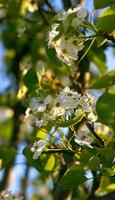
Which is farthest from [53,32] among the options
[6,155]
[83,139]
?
[6,155]

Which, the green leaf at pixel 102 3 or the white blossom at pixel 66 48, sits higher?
the green leaf at pixel 102 3

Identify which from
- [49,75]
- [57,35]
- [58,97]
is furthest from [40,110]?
[49,75]

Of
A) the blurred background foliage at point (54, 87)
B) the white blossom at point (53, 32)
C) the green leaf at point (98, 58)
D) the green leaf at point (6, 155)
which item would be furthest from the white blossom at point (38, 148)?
the green leaf at point (98, 58)

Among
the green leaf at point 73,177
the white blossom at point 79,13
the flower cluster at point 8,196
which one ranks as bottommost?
the flower cluster at point 8,196

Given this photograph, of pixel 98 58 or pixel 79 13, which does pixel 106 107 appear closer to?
pixel 79 13

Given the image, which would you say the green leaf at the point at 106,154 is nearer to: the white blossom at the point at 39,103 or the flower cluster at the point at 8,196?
the white blossom at the point at 39,103

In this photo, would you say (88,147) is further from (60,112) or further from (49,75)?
(49,75)
